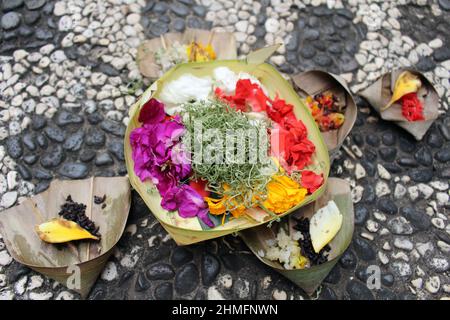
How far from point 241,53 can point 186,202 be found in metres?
1.12

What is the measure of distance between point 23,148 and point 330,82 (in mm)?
1609

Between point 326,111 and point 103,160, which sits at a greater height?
point 326,111

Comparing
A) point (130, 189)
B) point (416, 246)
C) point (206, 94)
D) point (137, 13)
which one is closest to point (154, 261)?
point (130, 189)

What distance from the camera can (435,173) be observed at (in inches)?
104

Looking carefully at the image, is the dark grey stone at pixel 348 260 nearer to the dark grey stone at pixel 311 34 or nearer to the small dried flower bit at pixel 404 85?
the small dried flower bit at pixel 404 85

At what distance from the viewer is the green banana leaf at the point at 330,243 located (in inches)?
85.7

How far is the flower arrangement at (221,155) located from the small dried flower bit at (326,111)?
0.80 ft

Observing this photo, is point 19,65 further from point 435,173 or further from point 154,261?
point 435,173

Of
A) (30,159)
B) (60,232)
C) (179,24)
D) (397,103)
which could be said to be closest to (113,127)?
(30,159)

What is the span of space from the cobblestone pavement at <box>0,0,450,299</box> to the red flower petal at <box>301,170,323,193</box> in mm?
415

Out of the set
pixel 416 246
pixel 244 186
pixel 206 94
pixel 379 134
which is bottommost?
pixel 416 246

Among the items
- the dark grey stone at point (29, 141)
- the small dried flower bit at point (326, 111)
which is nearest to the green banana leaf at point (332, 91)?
the small dried flower bit at point (326, 111)

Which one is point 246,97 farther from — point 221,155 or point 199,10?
point 199,10

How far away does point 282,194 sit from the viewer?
212cm
